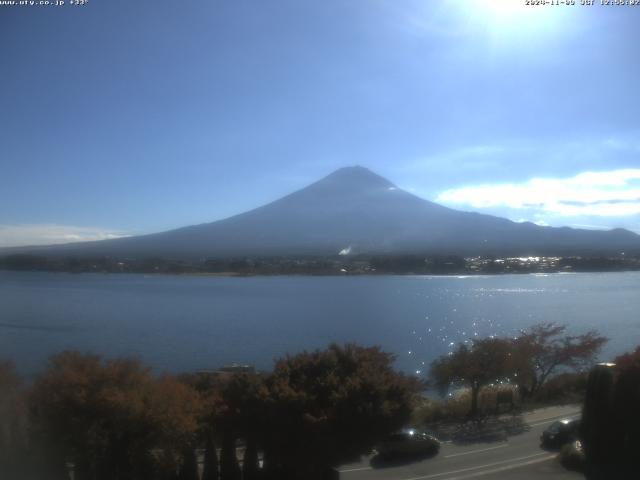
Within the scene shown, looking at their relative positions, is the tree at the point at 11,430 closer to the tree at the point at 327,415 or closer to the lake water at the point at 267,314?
the tree at the point at 327,415

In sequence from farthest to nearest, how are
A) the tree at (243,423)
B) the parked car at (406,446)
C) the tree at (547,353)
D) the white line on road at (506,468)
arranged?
the tree at (547,353), the parked car at (406,446), the white line on road at (506,468), the tree at (243,423)

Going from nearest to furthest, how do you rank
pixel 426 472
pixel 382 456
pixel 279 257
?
pixel 426 472, pixel 382 456, pixel 279 257

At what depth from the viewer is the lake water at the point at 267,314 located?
19.0 meters

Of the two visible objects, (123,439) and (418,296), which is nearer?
(123,439)

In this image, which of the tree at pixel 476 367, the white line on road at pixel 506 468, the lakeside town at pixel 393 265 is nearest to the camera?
the white line on road at pixel 506 468

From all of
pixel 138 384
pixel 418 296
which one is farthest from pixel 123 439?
pixel 418 296

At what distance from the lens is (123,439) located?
7.17 m

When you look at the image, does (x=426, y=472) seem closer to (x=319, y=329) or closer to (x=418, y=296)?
(x=319, y=329)

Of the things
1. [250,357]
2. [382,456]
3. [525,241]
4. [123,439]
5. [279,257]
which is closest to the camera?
[123,439]

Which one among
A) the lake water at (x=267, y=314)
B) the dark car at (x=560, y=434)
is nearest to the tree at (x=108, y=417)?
the lake water at (x=267, y=314)

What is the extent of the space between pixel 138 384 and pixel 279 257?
1782 inches

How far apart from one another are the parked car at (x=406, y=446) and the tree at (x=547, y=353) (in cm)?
762

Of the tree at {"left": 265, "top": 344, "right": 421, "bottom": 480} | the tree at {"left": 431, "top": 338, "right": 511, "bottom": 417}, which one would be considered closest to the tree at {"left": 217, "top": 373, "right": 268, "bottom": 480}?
the tree at {"left": 265, "top": 344, "right": 421, "bottom": 480}

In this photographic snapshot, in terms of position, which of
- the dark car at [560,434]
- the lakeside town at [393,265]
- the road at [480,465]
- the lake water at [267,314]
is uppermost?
the lakeside town at [393,265]
